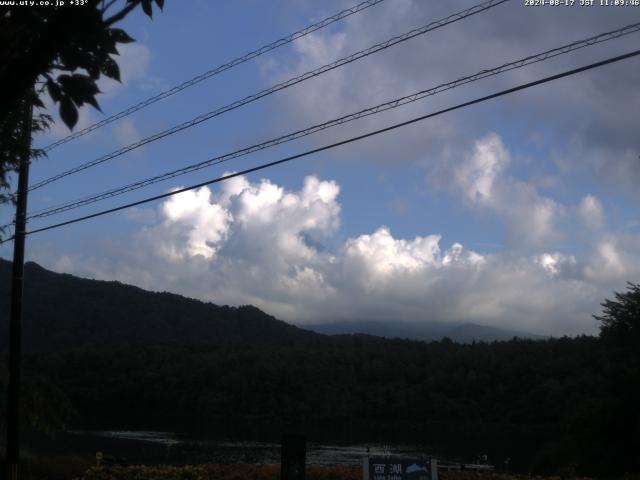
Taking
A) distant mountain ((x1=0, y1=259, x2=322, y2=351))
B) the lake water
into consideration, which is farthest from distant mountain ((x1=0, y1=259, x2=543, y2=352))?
the lake water

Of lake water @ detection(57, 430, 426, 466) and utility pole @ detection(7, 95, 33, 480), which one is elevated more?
utility pole @ detection(7, 95, 33, 480)

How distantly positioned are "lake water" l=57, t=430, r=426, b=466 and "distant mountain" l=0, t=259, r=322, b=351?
7226 cm

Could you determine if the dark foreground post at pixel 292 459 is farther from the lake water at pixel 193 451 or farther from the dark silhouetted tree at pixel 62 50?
the lake water at pixel 193 451

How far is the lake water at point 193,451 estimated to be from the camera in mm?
34844

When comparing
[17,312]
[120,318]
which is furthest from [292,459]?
[120,318]

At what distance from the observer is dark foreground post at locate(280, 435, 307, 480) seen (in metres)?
11.2

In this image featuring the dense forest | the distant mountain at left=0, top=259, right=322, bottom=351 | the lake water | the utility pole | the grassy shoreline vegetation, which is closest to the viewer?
the utility pole

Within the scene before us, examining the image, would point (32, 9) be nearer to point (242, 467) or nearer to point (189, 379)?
point (242, 467)

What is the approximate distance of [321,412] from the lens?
86375 millimetres

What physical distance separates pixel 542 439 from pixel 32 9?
5944 centimetres

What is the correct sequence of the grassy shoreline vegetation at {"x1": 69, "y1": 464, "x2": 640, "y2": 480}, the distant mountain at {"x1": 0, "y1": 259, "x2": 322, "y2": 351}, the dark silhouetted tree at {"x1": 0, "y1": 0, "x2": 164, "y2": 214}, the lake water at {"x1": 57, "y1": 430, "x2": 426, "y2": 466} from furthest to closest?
the distant mountain at {"x1": 0, "y1": 259, "x2": 322, "y2": 351} → the lake water at {"x1": 57, "y1": 430, "x2": 426, "y2": 466} → the grassy shoreline vegetation at {"x1": 69, "y1": 464, "x2": 640, "y2": 480} → the dark silhouetted tree at {"x1": 0, "y1": 0, "x2": 164, "y2": 214}

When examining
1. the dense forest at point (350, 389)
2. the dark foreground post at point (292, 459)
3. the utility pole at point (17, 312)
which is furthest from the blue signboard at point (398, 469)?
the dense forest at point (350, 389)

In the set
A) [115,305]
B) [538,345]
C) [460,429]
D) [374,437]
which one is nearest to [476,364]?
[538,345]

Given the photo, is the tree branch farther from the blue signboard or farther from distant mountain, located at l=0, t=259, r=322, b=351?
distant mountain, located at l=0, t=259, r=322, b=351
